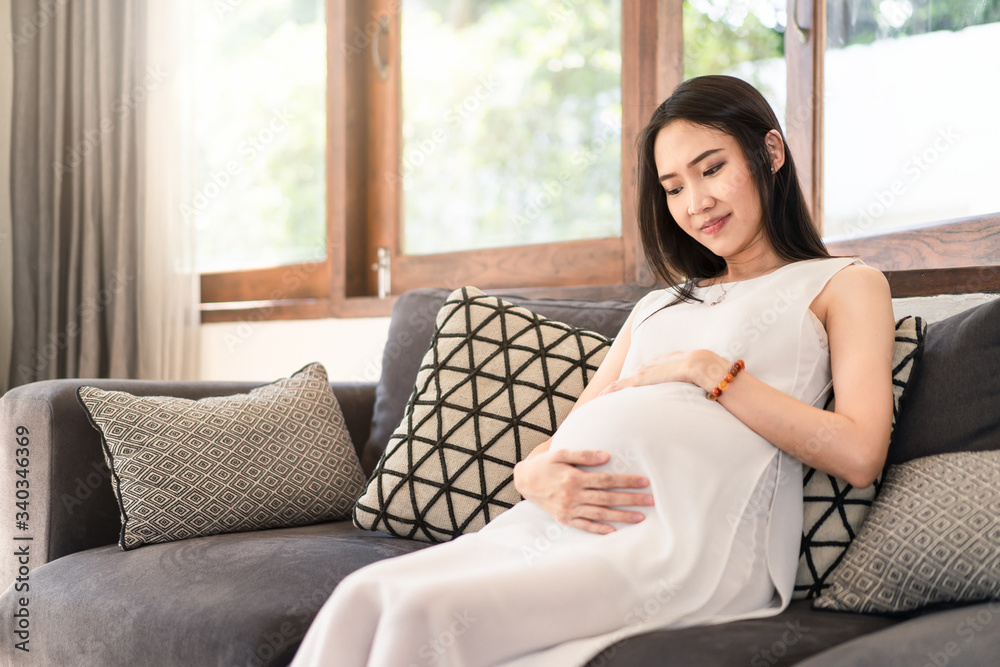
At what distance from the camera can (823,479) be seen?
3.85ft

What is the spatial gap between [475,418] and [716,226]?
21.2 inches

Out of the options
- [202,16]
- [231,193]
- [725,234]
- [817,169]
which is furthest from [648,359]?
[202,16]

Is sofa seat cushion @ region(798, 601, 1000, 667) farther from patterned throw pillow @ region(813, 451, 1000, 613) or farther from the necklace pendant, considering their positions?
the necklace pendant

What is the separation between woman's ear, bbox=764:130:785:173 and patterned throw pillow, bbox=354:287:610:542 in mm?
446

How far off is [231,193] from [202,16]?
0.66 m

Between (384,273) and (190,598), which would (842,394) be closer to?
(190,598)

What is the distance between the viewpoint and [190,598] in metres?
1.17

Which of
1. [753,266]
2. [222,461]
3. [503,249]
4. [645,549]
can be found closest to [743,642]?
[645,549]

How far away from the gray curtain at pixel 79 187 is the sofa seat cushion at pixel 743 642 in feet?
7.61

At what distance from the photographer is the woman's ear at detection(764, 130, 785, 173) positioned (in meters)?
1.40

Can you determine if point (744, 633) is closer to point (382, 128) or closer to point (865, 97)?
point (865, 97)

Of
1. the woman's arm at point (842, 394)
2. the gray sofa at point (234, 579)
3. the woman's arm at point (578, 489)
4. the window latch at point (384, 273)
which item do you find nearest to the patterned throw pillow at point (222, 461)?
the gray sofa at point (234, 579)

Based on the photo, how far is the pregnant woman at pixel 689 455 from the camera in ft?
3.00

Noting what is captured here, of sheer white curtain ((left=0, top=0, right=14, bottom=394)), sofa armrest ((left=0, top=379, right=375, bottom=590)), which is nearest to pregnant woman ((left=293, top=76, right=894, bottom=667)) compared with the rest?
sofa armrest ((left=0, top=379, right=375, bottom=590))
